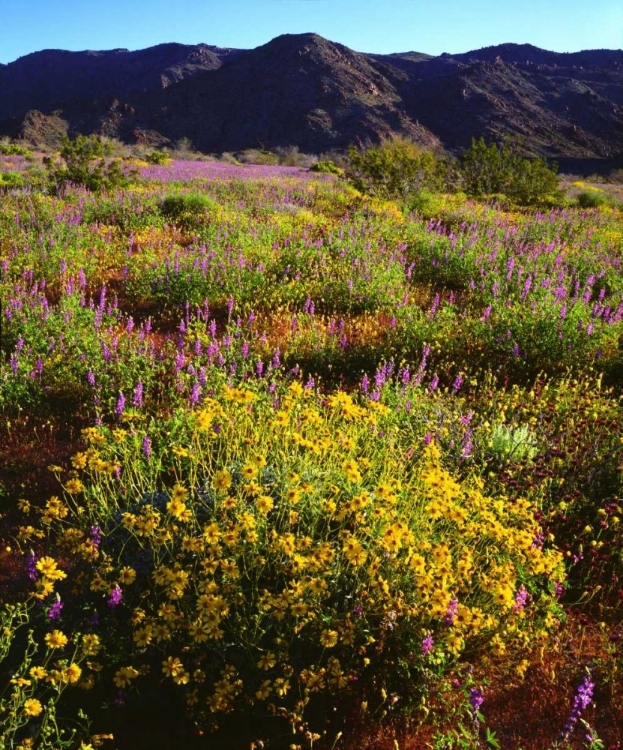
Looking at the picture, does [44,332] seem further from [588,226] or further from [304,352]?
[588,226]

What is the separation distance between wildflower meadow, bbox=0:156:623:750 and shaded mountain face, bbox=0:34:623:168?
61.2 metres

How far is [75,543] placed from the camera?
2.62 meters

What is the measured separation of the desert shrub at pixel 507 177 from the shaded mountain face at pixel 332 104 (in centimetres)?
4427

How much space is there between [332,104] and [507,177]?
5808 cm

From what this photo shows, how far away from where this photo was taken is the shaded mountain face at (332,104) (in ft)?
216

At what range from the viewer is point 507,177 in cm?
2033

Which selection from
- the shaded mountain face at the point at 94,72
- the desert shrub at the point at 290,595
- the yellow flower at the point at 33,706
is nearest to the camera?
the yellow flower at the point at 33,706

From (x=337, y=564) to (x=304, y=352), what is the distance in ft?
12.0

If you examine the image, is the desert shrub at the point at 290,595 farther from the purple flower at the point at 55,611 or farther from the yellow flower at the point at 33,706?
the yellow flower at the point at 33,706

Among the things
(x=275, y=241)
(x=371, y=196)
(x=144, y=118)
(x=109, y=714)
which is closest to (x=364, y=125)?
(x=144, y=118)

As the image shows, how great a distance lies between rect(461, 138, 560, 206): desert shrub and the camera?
1992 centimetres

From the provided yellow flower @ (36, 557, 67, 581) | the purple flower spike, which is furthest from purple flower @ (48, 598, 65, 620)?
the purple flower spike

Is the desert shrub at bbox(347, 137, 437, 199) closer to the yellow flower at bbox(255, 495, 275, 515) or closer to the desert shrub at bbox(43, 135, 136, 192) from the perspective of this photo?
the desert shrub at bbox(43, 135, 136, 192)

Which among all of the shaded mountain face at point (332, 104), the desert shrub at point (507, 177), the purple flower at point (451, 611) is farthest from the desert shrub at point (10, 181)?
the shaded mountain face at point (332, 104)
